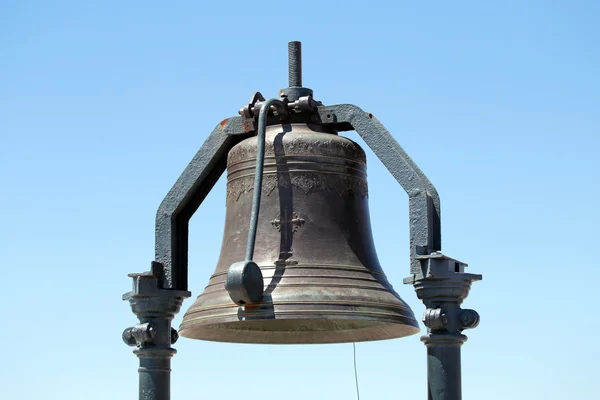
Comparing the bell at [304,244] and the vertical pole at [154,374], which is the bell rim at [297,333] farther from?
the vertical pole at [154,374]

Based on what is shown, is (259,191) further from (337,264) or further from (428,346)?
(428,346)

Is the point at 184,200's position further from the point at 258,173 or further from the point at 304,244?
the point at 304,244

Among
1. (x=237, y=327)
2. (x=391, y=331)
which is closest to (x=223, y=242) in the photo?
(x=237, y=327)

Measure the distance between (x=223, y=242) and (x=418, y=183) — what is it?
1607 millimetres

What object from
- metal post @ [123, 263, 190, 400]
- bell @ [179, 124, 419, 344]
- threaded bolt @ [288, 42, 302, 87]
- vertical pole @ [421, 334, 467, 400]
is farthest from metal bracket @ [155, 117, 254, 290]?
vertical pole @ [421, 334, 467, 400]

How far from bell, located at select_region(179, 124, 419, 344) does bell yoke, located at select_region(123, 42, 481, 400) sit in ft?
0.03

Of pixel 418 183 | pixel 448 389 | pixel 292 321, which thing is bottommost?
pixel 448 389

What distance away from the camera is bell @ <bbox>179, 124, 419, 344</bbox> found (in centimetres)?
1059

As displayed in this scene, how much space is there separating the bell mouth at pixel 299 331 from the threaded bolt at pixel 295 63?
1.90 meters

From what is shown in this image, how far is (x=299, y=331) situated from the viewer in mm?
12070

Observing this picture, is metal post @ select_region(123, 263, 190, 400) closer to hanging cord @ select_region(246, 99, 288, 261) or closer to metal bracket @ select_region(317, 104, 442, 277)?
hanging cord @ select_region(246, 99, 288, 261)

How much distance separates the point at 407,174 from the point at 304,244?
97 centimetres

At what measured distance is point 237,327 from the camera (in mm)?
11742

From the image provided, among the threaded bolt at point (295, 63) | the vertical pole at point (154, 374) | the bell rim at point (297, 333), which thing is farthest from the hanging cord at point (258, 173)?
the vertical pole at point (154, 374)
